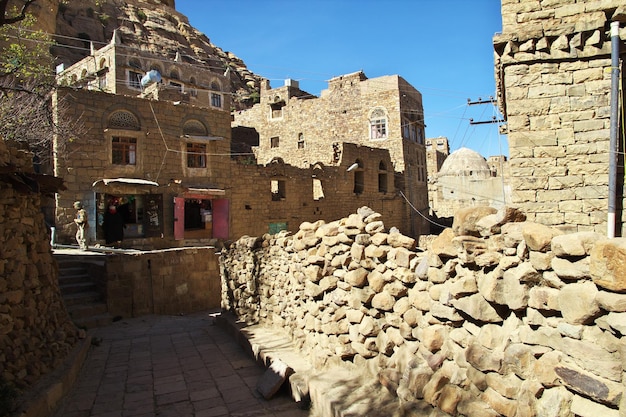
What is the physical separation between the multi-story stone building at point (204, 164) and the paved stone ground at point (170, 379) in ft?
28.5

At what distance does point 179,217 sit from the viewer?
18.0 m

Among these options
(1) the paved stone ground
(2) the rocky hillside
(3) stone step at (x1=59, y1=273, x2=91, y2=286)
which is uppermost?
(2) the rocky hillside

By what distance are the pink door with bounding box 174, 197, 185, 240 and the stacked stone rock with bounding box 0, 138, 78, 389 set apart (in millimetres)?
11150

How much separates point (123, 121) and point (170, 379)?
13307 mm

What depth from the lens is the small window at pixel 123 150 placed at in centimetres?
1658

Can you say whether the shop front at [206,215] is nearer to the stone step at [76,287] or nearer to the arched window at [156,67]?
the stone step at [76,287]

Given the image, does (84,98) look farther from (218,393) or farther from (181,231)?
(218,393)

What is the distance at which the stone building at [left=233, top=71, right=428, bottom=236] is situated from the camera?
2903cm

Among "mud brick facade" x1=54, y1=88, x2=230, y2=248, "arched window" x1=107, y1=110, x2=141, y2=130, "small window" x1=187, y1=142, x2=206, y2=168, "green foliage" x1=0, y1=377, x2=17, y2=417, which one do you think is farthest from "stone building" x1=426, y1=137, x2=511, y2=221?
"green foliage" x1=0, y1=377, x2=17, y2=417

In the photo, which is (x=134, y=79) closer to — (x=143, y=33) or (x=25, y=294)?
(x=143, y=33)

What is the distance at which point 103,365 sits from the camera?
6875 mm

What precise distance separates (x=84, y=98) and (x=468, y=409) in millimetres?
16941

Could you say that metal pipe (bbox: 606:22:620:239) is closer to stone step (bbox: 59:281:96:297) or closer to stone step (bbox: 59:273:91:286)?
stone step (bbox: 59:281:96:297)

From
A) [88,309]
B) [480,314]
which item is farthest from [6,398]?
[88,309]
